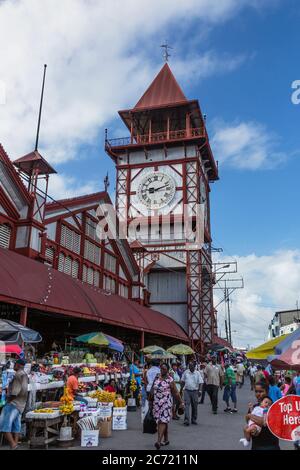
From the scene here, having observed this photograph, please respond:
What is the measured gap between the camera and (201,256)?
42.2 m

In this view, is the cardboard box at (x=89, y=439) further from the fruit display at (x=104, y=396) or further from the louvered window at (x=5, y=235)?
the louvered window at (x=5, y=235)

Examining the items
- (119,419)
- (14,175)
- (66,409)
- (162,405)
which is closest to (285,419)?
(162,405)

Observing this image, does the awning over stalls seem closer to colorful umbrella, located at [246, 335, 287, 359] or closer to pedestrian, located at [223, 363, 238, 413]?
pedestrian, located at [223, 363, 238, 413]

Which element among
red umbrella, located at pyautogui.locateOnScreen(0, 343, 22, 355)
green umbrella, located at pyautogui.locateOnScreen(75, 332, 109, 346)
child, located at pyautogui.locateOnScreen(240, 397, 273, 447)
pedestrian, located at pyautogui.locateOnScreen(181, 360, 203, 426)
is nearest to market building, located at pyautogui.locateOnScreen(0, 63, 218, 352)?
green umbrella, located at pyautogui.locateOnScreen(75, 332, 109, 346)

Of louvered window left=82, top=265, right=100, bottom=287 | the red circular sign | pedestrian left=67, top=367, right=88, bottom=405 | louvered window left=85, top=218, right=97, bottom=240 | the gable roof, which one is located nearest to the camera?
the red circular sign

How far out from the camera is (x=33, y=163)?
69.6 feet

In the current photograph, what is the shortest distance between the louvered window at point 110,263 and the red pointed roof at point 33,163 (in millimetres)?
9340

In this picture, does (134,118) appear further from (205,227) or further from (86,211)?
(86,211)


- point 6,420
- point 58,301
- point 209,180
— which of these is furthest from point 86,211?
point 209,180

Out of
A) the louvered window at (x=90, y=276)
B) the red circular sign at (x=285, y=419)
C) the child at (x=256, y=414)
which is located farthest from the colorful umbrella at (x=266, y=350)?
the louvered window at (x=90, y=276)

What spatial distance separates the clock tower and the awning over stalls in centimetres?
1431

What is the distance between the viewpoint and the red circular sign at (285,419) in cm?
543

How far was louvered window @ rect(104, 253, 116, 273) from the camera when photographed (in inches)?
1158
